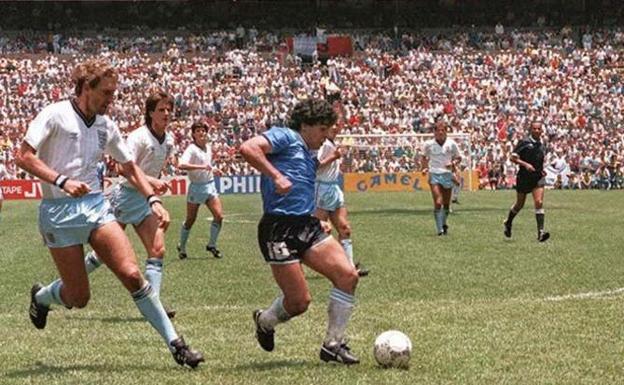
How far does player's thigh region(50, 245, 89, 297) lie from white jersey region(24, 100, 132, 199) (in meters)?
0.39

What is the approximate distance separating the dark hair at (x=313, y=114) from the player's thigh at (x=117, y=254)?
1539 mm

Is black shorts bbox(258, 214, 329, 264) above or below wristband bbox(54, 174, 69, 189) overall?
below

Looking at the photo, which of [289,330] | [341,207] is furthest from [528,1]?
[289,330]

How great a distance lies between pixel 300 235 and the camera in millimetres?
8273

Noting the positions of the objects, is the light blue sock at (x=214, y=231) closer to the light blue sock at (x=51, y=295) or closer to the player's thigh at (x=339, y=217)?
the player's thigh at (x=339, y=217)

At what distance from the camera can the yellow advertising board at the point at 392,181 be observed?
150 feet

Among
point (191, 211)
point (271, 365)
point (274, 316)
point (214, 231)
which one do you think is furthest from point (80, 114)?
point (214, 231)

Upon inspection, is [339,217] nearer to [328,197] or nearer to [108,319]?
[328,197]

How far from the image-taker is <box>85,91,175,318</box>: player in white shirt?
10.9 m

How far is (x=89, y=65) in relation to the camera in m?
7.96

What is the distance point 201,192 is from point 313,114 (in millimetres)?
9612

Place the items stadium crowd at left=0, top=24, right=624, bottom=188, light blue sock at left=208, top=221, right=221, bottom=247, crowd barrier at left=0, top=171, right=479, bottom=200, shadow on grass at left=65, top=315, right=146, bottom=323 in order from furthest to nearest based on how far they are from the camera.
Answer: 1. stadium crowd at left=0, top=24, right=624, bottom=188
2. crowd barrier at left=0, top=171, right=479, bottom=200
3. light blue sock at left=208, top=221, right=221, bottom=247
4. shadow on grass at left=65, top=315, right=146, bottom=323

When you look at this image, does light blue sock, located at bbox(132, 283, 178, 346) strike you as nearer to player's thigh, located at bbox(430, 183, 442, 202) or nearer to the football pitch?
the football pitch

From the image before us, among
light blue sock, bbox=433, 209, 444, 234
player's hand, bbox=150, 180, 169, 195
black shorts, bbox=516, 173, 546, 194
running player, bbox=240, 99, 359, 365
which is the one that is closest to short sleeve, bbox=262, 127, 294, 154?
running player, bbox=240, 99, 359, 365
